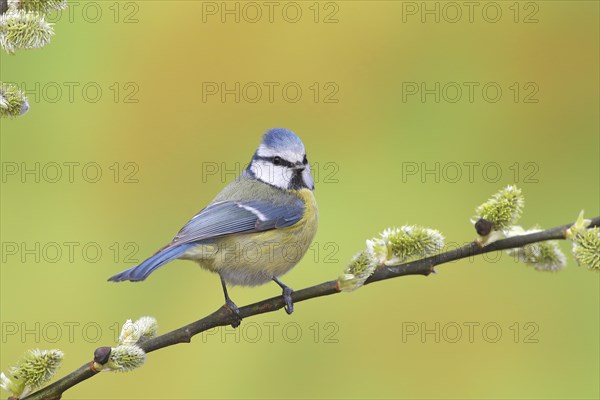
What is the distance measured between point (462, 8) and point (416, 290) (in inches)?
51.5

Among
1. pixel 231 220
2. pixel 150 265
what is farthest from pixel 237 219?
pixel 150 265

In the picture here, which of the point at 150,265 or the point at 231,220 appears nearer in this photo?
the point at 150,265

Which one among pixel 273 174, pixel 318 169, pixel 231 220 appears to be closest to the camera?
pixel 231 220

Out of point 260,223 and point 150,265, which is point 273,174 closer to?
point 260,223

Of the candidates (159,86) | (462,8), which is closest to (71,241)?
(159,86)

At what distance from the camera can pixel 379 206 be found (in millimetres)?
2975

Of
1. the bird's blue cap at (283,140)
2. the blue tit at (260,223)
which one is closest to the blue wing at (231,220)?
the blue tit at (260,223)

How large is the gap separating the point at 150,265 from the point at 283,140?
0.59 metres

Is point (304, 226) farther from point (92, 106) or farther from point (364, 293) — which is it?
point (92, 106)

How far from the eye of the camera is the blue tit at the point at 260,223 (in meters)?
1.87

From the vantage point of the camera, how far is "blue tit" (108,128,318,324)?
6.15 feet

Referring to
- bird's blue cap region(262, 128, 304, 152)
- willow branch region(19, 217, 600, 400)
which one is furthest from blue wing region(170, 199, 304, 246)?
willow branch region(19, 217, 600, 400)

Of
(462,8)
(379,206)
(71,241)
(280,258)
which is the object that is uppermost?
(462,8)

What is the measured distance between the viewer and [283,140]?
202cm
